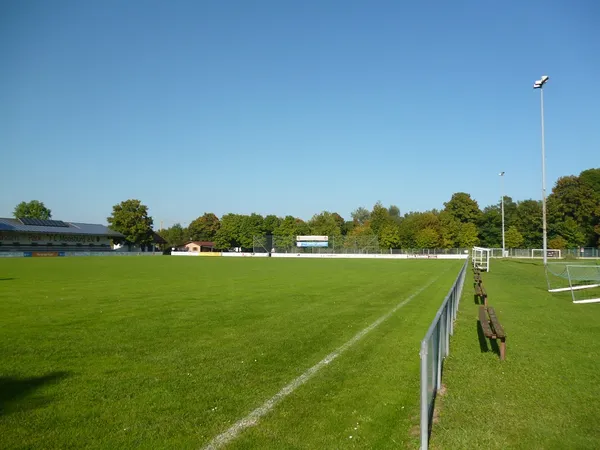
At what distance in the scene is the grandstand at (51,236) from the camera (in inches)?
3031

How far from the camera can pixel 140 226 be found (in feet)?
314

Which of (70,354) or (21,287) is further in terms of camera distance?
(21,287)

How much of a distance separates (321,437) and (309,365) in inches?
106

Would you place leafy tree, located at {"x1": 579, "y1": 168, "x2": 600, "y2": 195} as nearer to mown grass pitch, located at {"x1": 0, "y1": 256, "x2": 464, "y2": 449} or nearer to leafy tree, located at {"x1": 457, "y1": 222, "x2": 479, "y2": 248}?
leafy tree, located at {"x1": 457, "y1": 222, "x2": 479, "y2": 248}

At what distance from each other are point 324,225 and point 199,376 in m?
110

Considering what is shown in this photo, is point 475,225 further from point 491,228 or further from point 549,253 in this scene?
point 549,253

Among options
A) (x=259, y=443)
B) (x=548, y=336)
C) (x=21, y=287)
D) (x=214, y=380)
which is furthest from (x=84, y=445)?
(x=21, y=287)

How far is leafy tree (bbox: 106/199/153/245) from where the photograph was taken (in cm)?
9488

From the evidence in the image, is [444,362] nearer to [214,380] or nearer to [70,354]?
[214,380]

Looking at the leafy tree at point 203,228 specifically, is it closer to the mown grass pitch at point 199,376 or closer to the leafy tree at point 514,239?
the leafy tree at point 514,239

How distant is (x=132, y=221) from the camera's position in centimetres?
9588

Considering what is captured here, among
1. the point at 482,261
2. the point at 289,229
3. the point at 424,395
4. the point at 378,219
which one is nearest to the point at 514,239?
the point at 378,219

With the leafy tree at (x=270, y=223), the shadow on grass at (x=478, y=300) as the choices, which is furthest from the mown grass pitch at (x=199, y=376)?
the leafy tree at (x=270, y=223)

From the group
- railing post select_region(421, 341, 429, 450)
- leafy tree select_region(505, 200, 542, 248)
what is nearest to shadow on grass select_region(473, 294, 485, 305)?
railing post select_region(421, 341, 429, 450)
